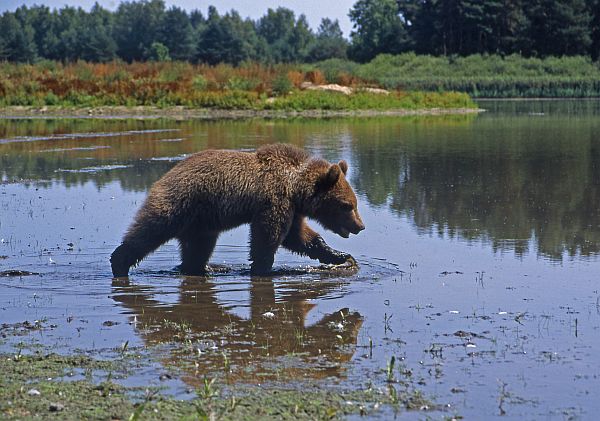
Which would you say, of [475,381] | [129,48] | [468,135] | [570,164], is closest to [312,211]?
[475,381]

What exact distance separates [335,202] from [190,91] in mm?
32978

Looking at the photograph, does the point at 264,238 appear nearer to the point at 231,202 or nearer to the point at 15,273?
the point at 231,202

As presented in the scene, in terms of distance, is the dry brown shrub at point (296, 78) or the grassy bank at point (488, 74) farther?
the grassy bank at point (488, 74)

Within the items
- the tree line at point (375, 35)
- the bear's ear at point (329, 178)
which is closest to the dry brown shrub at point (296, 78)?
the tree line at point (375, 35)

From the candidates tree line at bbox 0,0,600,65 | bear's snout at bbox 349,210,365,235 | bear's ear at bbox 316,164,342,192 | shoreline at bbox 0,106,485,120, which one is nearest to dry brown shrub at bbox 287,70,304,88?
shoreline at bbox 0,106,485,120

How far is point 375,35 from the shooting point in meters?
102

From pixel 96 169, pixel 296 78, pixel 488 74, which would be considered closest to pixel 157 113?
pixel 296 78

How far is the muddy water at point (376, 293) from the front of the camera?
23.7ft

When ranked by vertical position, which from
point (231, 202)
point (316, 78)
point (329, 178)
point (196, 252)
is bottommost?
point (196, 252)

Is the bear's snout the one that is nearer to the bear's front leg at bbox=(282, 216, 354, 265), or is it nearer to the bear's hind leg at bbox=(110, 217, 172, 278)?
the bear's front leg at bbox=(282, 216, 354, 265)

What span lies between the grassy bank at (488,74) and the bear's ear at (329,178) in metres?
48.4

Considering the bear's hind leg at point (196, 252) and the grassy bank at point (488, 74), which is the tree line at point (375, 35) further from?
the bear's hind leg at point (196, 252)

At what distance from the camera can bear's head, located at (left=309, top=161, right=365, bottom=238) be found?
37.0ft

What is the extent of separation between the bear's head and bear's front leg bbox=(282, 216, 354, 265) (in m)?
0.17
